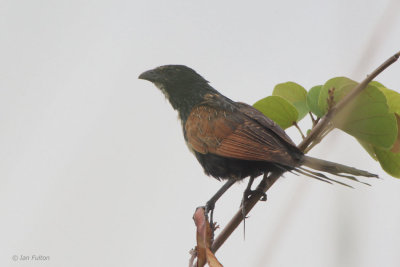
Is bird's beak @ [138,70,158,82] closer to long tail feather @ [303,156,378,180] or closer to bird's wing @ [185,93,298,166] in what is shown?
bird's wing @ [185,93,298,166]

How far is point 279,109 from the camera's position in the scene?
1.94m

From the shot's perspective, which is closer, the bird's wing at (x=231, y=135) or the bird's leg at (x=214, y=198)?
the bird's leg at (x=214, y=198)

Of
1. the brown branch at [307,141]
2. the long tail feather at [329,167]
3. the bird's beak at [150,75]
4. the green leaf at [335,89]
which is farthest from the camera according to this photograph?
the bird's beak at [150,75]

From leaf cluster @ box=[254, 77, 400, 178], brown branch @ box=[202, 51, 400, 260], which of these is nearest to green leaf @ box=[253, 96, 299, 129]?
leaf cluster @ box=[254, 77, 400, 178]

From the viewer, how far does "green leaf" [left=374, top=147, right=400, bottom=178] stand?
175cm

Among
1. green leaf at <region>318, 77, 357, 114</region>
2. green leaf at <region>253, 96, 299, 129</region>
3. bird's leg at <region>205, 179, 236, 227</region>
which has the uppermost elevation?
green leaf at <region>318, 77, 357, 114</region>

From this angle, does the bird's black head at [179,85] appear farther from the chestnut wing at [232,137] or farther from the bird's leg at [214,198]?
the bird's leg at [214,198]

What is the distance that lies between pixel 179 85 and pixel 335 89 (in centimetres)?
134

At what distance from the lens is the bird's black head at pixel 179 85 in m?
2.85

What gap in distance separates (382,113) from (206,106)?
3.96ft

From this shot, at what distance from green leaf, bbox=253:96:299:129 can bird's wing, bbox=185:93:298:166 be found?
127 mm

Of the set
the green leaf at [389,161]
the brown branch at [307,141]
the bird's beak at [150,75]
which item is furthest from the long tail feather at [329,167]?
the bird's beak at [150,75]

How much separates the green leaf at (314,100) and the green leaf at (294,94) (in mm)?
101

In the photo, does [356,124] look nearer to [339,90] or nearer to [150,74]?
[339,90]
